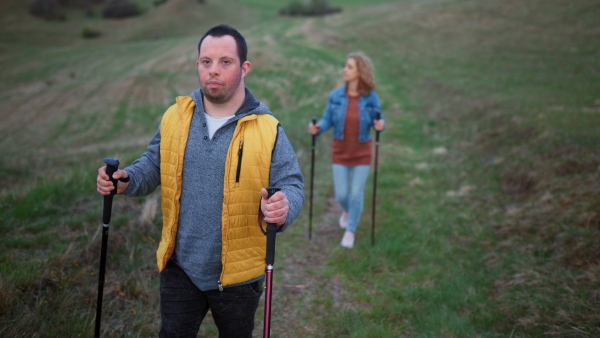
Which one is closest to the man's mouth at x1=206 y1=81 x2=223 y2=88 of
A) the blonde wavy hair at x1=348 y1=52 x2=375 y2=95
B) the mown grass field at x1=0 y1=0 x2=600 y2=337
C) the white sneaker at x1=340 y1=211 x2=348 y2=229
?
the mown grass field at x1=0 y1=0 x2=600 y2=337

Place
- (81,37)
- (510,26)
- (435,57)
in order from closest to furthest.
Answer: (435,57) → (510,26) → (81,37)

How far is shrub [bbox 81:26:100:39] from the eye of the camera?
53.8 m

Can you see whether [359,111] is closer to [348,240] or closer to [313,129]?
[313,129]

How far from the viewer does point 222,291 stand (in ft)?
9.87

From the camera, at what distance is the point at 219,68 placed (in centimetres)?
290

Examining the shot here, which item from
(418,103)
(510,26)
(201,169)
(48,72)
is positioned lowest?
(201,169)

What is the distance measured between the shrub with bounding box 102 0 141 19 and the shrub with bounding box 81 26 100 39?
9.10 m

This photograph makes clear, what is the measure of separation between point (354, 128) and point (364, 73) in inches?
30.3

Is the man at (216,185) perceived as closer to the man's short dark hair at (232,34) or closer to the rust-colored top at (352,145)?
the man's short dark hair at (232,34)

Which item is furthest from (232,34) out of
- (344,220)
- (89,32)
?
(89,32)

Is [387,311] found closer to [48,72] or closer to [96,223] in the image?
[96,223]

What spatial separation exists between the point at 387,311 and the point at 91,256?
10.5 feet

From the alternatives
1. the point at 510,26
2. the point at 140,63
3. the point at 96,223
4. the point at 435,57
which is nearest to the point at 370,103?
the point at 96,223

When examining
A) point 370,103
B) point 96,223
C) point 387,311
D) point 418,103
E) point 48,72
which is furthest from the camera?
point 48,72
